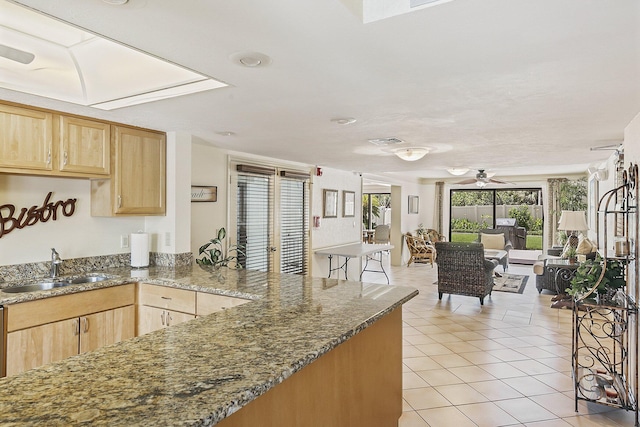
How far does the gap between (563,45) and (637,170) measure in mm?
1435

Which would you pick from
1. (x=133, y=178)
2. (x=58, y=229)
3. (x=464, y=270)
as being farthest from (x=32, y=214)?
(x=464, y=270)

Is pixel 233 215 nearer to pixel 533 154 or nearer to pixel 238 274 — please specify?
pixel 238 274

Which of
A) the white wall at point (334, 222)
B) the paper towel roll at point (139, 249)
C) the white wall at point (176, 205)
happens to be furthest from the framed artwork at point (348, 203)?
the paper towel roll at point (139, 249)

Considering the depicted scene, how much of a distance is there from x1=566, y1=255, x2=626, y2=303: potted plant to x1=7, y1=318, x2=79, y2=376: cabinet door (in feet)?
12.2

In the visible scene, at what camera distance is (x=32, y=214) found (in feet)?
10.0

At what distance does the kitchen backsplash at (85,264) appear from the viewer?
2.97 meters

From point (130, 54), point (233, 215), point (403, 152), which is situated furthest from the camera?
point (233, 215)

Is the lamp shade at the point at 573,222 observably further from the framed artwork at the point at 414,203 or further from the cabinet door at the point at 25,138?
the cabinet door at the point at 25,138

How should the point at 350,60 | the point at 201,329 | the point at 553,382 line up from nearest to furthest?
the point at 201,329
the point at 350,60
the point at 553,382

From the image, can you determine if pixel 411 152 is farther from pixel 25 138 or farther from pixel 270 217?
pixel 25 138

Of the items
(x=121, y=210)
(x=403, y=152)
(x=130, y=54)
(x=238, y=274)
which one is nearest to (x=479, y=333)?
(x=403, y=152)

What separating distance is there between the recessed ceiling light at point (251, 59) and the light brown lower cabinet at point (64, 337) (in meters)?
2.22

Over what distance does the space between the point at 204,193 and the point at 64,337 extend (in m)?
2.03

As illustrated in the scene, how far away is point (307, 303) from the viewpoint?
7.20ft
